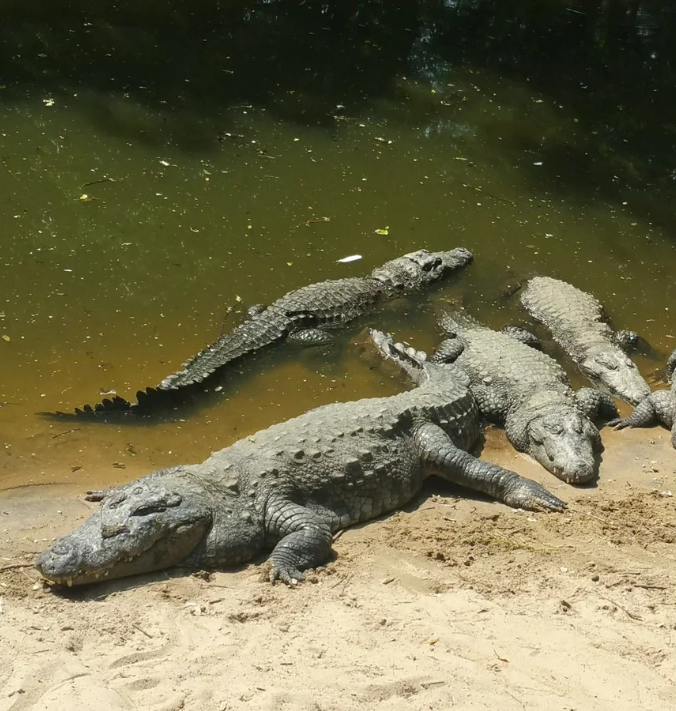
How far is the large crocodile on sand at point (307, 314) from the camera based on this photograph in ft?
25.0

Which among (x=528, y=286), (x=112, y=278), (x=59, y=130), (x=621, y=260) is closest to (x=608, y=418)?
(x=528, y=286)

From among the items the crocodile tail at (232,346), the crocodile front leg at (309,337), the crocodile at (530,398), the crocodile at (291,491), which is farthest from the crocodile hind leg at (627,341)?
the crocodile tail at (232,346)

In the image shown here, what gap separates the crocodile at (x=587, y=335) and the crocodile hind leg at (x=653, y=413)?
0.33 metres

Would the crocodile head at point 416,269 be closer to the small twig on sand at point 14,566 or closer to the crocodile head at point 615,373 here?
the crocodile head at point 615,373

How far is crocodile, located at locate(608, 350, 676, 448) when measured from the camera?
8055mm

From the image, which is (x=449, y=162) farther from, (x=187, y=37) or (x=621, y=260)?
(x=187, y=37)

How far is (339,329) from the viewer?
9516mm

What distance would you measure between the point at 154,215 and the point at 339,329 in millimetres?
2607

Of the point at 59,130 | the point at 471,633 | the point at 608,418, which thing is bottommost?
the point at 608,418

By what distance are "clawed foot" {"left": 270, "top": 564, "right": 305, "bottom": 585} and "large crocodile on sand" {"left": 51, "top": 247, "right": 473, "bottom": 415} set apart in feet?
7.87

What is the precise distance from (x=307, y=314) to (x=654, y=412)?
11.8 feet

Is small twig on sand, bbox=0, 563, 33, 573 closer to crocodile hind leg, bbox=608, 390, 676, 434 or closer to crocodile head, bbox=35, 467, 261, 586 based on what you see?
crocodile head, bbox=35, 467, 261, 586

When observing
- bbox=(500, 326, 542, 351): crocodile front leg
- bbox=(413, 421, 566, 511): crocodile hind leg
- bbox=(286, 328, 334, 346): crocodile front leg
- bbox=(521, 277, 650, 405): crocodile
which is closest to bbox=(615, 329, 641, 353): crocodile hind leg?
bbox=(521, 277, 650, 405): crocodile

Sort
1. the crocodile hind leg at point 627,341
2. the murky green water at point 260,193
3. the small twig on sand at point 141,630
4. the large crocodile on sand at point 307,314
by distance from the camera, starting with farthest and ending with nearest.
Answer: the crocodile hind leg at point 627,341 < the murky green water at point 260,193 < the large crocodile on sand at point 307,314 < the small twig on sand at point 141,630
